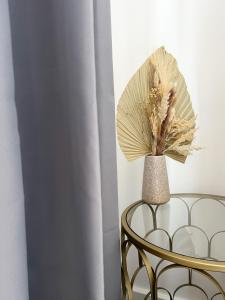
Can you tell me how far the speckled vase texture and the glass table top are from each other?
0.04 m

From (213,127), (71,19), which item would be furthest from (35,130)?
(213,127)

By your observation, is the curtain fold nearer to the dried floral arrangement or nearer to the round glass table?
the round glass table

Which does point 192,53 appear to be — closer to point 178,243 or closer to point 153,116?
point 153,116

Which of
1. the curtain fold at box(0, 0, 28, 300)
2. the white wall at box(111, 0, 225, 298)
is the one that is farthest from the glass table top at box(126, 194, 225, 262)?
the curtain fold at box(0, 0, 28, 300)

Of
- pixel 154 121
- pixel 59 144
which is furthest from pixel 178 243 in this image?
pixel 59 144

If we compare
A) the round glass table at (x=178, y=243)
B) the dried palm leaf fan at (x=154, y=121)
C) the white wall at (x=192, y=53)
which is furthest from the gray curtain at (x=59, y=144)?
the white wall at (x=192, y=53)

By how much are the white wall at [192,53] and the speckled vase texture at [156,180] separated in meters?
0.22

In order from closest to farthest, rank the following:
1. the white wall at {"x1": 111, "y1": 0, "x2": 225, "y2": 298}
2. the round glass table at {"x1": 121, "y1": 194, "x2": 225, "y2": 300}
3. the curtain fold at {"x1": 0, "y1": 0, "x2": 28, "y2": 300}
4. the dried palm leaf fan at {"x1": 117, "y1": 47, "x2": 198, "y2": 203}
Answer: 1. the curtain fold at {"x1": 0, "y1": 0, "x2": 28, "y2": 300}
2. the round glass table at {"x1": 121, "y1": 194, "x2": 225, "y2": 300}
3. the dried palm leaf fan at {"x1": 117, "y1": 47, "x2": 198, "y2": 203}
4. the white wall at {"x1": 111, "y1": 0, "x2": 225, "y2": 298}

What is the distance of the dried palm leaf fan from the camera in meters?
0.82

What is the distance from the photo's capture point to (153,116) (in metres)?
0.81

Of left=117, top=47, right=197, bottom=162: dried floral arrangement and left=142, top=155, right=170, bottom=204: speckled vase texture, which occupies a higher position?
left=117, top=47, right=197, bottom=162: dried floral arrangement

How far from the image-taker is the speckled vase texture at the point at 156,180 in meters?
0.84

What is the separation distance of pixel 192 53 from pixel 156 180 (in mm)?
516

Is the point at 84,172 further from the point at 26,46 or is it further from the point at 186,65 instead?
the point at 186,65
